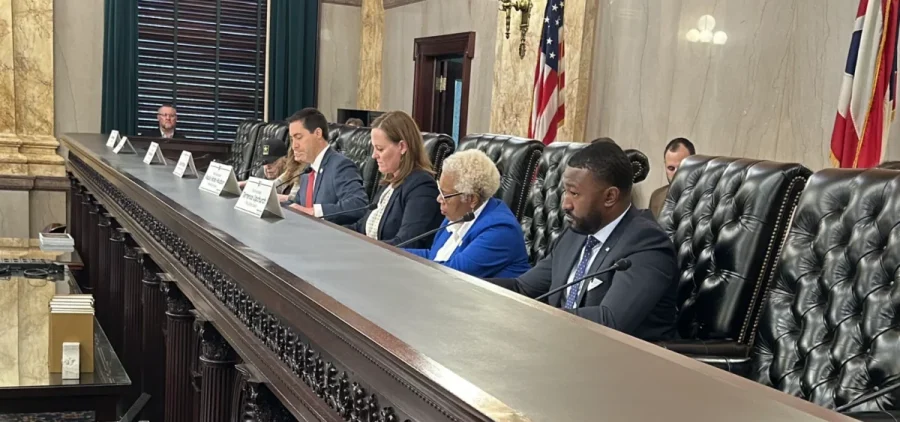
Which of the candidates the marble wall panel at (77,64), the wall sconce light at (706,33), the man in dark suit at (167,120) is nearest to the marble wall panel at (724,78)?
Result: the wall sconce light at (706,33)

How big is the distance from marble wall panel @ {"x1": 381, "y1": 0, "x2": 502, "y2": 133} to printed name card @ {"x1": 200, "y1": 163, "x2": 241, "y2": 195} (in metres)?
3.53

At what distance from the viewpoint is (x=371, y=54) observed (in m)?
8.25

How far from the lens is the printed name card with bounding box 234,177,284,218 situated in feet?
7.18

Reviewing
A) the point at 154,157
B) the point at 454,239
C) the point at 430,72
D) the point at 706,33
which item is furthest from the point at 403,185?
the point at 430,72

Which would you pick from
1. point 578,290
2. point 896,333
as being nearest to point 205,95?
point 578,290

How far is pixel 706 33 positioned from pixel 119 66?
5.40 metres

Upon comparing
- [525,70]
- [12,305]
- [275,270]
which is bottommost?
[12,305]

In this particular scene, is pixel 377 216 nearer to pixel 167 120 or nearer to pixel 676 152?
pixel 676 152

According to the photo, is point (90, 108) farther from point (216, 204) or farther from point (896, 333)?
Result: point (896, 333)

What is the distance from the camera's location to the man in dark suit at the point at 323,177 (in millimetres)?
→ 3520

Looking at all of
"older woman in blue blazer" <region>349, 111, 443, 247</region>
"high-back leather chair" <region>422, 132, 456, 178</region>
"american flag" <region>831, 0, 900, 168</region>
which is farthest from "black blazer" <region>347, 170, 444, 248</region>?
"american flag" <region>831, 0, 900, 168</region>

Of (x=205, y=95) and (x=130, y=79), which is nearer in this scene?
(x=130, y=79)

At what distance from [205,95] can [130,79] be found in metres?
0.75

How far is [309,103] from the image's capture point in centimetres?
830
